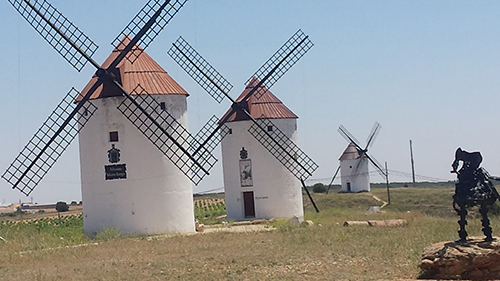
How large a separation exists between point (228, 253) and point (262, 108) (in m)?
16.0

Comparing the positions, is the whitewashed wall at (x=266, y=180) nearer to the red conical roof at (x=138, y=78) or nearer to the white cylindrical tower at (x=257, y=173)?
the white cylindrical tower at (x=257, y=173)

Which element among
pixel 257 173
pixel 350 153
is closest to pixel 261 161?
pixel 257 173

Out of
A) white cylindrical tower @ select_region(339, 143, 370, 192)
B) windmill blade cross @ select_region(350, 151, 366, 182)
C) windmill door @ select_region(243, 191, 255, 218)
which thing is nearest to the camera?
windmill door @ select_region(243, 191, 255, 218)

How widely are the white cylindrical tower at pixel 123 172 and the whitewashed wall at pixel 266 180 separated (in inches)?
327

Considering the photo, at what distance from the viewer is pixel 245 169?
33.9m

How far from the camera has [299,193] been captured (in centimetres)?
3422

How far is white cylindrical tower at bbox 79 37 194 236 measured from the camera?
25.3 metres

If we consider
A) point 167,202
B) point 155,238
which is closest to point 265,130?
point 167,202

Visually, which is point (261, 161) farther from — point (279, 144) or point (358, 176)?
point (358, 176)

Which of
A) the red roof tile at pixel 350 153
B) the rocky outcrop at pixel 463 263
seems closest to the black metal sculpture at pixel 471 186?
the rocky outcrop at pixel 463 263

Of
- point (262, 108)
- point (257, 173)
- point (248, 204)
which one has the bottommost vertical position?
point (248, 204)

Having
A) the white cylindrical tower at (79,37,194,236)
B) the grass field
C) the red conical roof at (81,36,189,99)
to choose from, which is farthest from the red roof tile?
the white cylindrical tower at (79,37,194,236)

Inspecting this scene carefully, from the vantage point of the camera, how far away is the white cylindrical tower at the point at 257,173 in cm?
3362

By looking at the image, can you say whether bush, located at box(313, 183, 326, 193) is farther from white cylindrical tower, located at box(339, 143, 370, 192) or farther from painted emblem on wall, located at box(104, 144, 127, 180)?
painted emblem on wall, located at box(104, 144, 127, 180)
